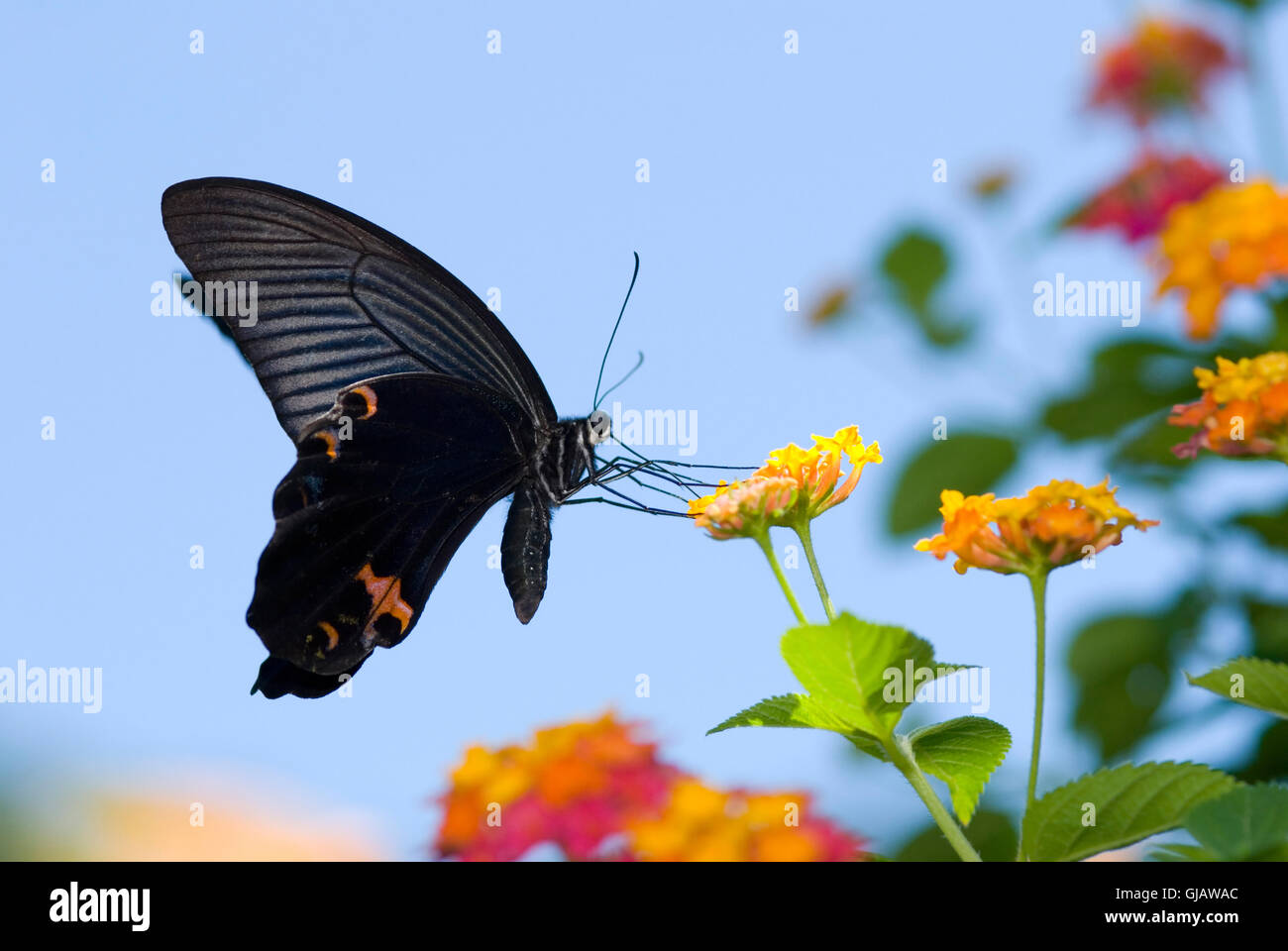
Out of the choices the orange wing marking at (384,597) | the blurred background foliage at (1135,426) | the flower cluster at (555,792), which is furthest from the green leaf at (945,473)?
the flower cluster at (555,792)

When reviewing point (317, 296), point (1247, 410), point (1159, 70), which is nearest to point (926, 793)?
point (1247, 410)

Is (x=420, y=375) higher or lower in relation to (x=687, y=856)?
higher

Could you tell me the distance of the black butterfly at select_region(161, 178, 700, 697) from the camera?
160cm

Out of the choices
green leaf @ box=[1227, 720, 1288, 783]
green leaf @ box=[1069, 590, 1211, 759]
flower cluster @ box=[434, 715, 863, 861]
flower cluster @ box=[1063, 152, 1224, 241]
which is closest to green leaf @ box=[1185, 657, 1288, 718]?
flower cluster @ box=[434, 715, 863, 861]

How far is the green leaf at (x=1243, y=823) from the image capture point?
71 centimetres

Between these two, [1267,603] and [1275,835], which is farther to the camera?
[1267,603]

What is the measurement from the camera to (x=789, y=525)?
44.6 inches

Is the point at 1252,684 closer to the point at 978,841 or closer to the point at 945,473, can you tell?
the point at 978,841

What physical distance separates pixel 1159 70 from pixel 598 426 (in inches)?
61.4

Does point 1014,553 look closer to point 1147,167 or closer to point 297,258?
point 297,258

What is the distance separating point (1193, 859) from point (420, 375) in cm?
120

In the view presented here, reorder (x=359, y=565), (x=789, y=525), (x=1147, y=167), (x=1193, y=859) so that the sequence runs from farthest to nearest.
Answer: (x=1147, y=167), (x=359, y=565), (x=789, y=525), (x=1193, y=859)

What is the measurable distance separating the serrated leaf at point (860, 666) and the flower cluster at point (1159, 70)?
1.93 m
